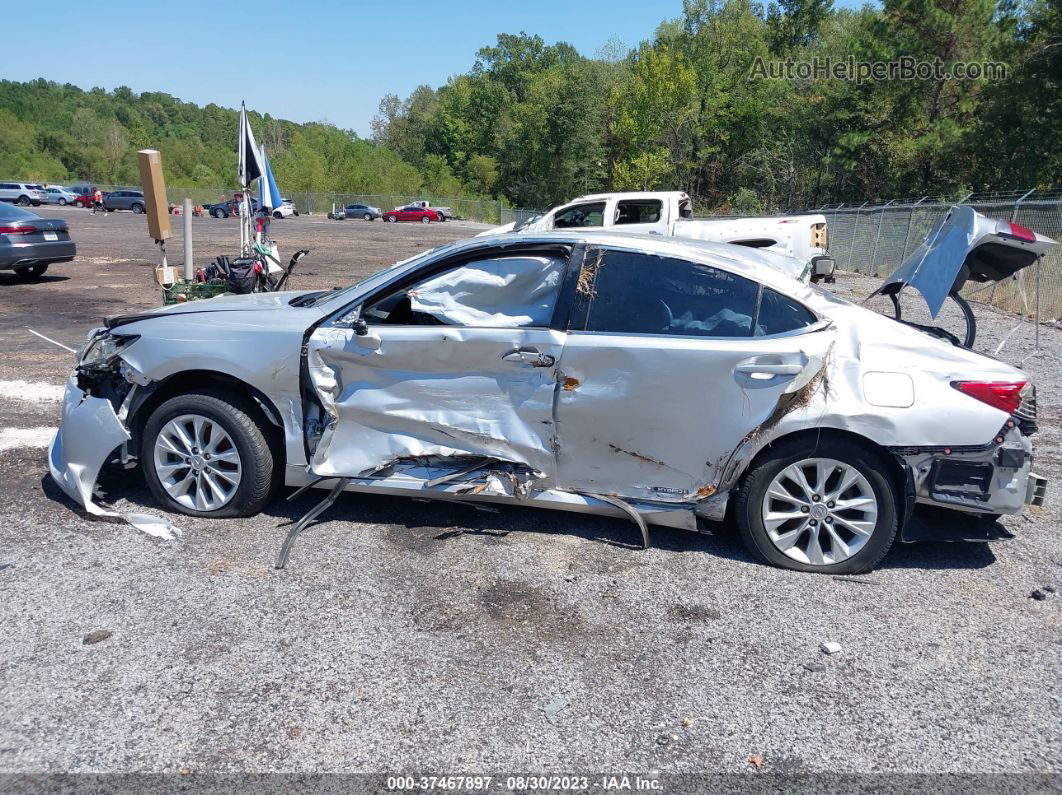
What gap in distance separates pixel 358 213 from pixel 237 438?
6248cm

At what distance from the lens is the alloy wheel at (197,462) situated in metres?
4.63

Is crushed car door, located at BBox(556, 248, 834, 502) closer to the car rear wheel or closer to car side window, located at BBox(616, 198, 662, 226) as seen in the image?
car side window, located at BBox(616, 198, 662, 226)

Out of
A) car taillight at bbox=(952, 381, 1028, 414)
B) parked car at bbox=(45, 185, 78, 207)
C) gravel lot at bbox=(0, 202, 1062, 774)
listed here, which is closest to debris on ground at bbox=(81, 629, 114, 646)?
gravel lot at bbox=(0, 202, 1062, 774)

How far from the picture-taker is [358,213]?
64188 mm

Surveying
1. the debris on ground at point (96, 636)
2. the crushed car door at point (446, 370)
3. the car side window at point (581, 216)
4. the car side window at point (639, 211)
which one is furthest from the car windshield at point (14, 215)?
the debris on ground at point (96, 636)

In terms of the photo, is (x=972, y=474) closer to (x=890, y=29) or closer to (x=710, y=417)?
(x=710, y=417)

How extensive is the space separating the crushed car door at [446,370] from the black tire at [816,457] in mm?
1052

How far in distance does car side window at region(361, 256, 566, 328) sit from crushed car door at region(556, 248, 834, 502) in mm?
221

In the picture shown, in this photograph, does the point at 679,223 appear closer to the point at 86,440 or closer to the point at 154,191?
the point at 154,191

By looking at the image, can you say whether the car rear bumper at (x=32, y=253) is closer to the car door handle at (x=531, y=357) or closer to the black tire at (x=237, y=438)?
the black tire at (x=237, y=438)

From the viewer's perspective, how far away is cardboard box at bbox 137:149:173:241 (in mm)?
9555

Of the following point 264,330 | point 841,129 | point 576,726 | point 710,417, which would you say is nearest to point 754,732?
point 576,726

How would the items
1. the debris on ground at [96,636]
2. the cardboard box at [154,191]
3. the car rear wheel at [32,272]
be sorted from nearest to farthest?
the debris on ground at [96,636] < the cardboard box at [154,191] < the car rear wheel at [32,272]

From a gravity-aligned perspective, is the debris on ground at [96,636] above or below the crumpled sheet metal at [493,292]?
below
